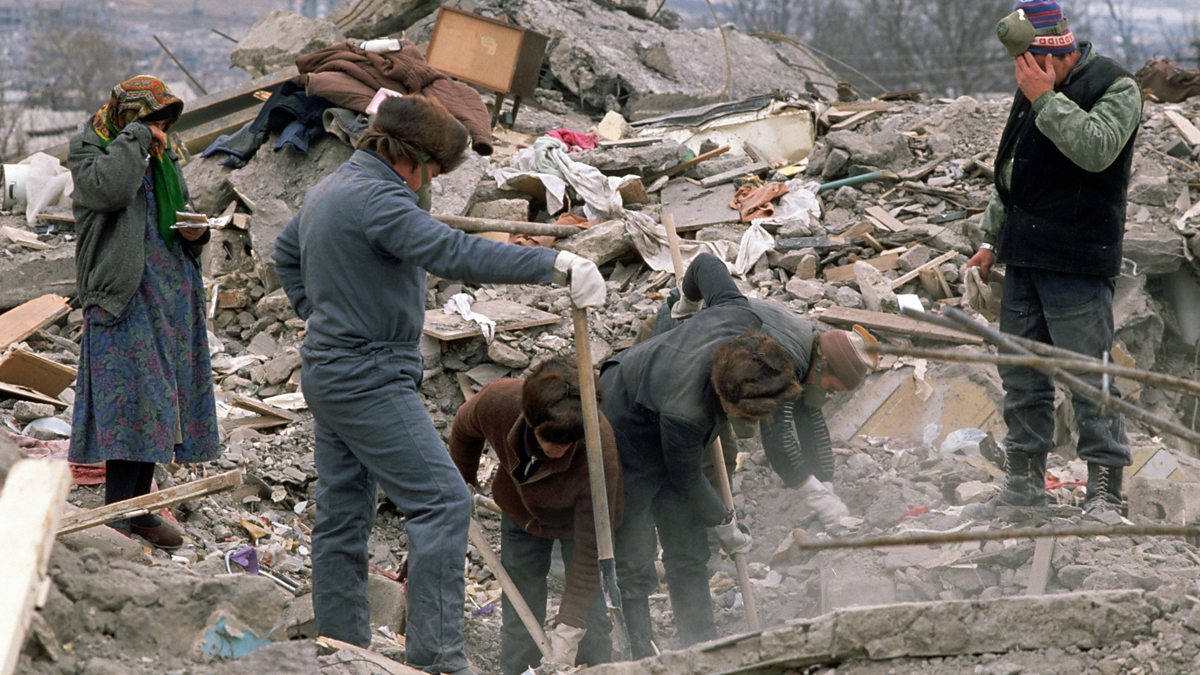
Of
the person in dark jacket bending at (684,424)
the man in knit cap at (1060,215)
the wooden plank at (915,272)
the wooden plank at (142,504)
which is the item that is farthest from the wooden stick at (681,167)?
the wooden plank at (142,504)

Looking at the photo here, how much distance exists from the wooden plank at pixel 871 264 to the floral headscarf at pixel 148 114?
15.9 ft

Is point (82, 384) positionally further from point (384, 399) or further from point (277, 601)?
point (277, 601)

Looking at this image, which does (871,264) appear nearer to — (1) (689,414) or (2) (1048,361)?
(1) (689,414)

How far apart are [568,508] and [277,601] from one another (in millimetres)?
1536

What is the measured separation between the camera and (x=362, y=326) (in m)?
4.29

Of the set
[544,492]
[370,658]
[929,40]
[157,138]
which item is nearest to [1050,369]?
[370,658]

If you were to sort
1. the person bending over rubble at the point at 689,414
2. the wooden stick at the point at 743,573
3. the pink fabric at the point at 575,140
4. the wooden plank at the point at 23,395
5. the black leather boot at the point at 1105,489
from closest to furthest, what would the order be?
the person bending over rubble at the point at 689,414 → the wooden stick at the point at 743,573 → the black leather boot at the point at 1105,489 → the wooden plank at the point at 23,395 → the pink fabric at the point at 575,140

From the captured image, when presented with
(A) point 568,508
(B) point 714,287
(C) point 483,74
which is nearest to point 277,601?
(A) point 568,508

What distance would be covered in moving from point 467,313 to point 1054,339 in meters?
3.88

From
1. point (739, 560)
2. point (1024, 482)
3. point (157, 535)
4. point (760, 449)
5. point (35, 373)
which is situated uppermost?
point (1024, 482)

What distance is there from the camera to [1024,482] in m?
5.56

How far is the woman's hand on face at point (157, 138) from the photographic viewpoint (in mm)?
5086

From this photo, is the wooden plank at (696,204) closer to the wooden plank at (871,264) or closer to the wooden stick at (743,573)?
the wooden plank at (871,264)

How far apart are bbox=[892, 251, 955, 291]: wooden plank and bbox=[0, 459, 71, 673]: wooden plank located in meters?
6.45
